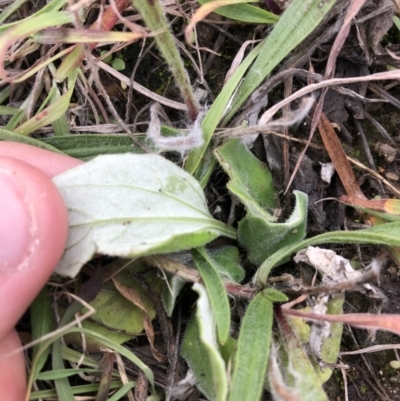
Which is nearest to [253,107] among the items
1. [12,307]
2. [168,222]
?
[168,222]

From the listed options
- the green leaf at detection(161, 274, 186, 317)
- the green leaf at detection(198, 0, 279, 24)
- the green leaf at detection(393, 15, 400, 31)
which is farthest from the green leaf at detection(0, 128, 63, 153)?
the green leaf at detection(393, 15, 400, 31)

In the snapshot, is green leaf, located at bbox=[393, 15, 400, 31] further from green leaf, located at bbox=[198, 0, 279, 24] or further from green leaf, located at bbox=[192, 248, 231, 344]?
green leaf, located at bbox=[192, 248, 231, 344]

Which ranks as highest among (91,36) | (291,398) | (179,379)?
(91,36)

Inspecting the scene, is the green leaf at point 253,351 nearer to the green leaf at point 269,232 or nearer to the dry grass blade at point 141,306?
the green leaf at point 269,232

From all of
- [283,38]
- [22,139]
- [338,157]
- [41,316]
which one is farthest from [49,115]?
[338,157]

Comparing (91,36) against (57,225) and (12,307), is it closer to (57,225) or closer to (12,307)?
(57,225)

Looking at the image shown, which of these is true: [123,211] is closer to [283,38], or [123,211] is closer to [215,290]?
[215,290]

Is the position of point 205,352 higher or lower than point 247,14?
lower
